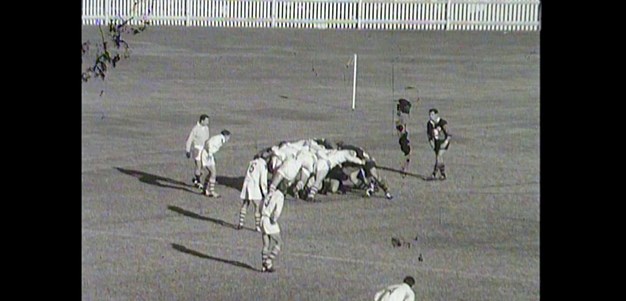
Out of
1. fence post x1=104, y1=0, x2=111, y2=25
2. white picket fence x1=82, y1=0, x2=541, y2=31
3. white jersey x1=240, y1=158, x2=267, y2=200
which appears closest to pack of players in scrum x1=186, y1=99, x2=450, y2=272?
white jersey x1=240, y1=158, x2=267, y2=200

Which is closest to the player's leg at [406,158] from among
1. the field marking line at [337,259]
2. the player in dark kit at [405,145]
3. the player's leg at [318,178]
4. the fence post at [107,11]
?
the player in dark kit at [405,145]

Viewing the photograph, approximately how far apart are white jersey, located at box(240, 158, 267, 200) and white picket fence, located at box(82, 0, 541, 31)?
1.35 ft

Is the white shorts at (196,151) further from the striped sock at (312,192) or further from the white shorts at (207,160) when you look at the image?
the striped sock at (312,192)

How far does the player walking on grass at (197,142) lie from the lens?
3352mm

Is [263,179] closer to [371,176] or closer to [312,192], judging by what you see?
[312,192]

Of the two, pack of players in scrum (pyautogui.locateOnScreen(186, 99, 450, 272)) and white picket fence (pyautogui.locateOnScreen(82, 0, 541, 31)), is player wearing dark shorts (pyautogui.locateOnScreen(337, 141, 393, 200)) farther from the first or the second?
white picket fence (pyautogui.locateOnScreen(82, 0, 541, 31))

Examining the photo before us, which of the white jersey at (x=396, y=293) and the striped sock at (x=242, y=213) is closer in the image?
the white jersey at (x=396, y=293)

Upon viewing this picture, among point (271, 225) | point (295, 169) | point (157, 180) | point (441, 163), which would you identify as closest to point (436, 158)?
point (441, 163)

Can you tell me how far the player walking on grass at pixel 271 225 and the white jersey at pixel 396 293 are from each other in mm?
304

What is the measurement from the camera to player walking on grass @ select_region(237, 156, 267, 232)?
126 inches

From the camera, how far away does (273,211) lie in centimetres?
316
